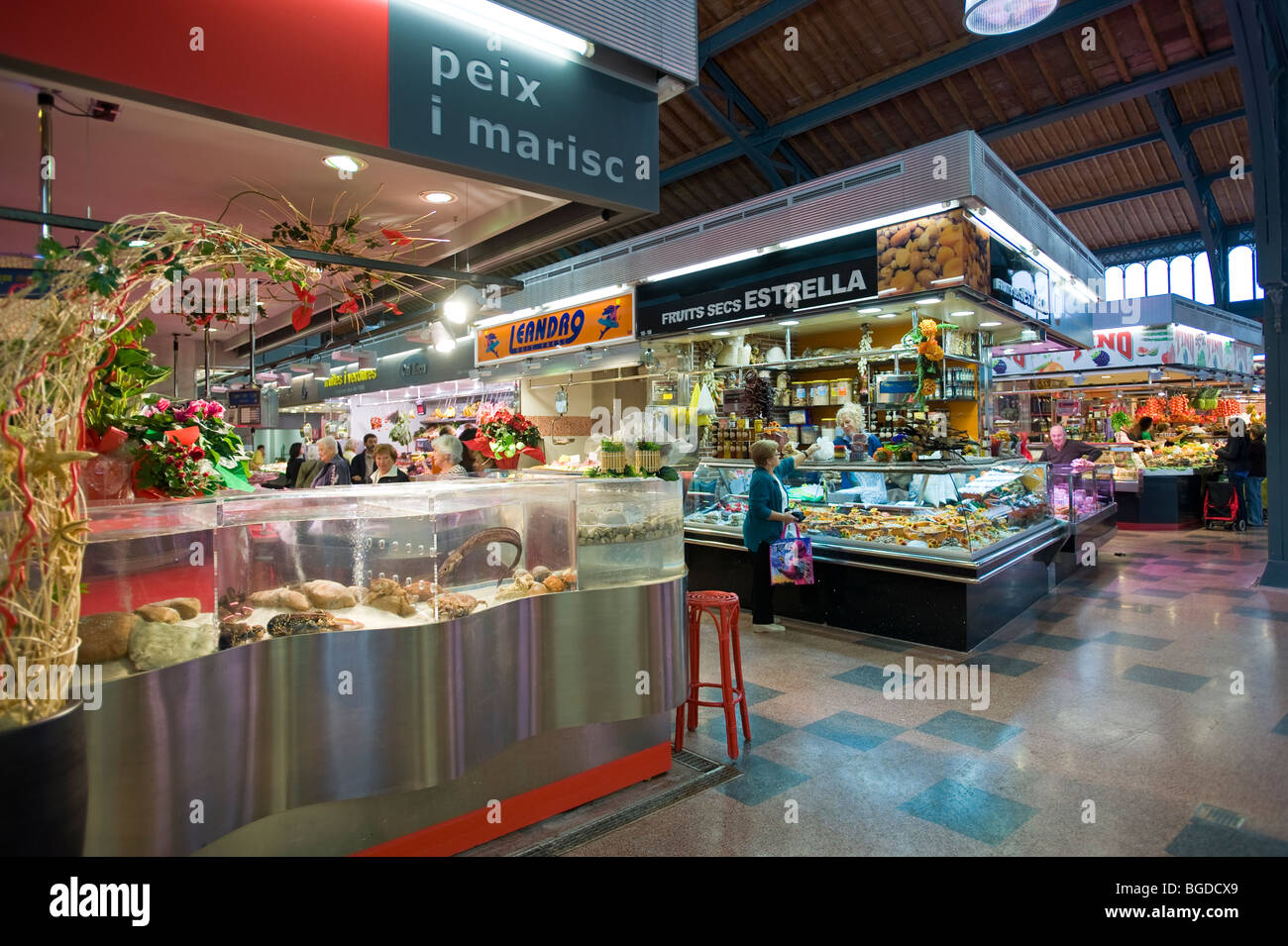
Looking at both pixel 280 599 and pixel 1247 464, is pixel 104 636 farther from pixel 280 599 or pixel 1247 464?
pixel 1247 464

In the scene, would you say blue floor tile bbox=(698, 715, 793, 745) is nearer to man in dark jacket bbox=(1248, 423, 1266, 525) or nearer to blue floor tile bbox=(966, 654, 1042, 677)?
blue floor tile bbox=(966, 654, 1042, 677)

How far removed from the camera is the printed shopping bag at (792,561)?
5.89 m

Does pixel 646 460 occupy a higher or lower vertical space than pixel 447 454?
lower

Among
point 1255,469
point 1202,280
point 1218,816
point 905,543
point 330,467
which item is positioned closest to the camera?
point 1218,816

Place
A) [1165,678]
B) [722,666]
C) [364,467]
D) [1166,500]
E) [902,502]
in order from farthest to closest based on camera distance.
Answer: [1166,500], [364,467], [902,502], [1165,678], [722,666]

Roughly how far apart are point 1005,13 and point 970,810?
4.26 meters

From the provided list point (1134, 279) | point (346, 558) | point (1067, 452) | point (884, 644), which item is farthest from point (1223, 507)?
point (346, 558)

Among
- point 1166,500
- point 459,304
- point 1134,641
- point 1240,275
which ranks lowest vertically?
point 1134,641

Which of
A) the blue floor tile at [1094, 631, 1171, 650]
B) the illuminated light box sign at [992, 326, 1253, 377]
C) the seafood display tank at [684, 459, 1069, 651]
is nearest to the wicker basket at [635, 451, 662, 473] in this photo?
the seafood display tank at [684, 459, 1069, 651]

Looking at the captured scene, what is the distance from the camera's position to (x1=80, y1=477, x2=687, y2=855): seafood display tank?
2.12m

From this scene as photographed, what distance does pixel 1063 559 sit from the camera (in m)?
8.24

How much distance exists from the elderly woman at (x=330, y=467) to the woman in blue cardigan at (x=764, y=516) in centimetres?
472

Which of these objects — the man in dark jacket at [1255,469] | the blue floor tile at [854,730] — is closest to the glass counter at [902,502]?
the blue floor tile at [854,730]

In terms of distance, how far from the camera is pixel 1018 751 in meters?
3.80
